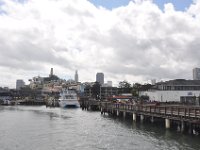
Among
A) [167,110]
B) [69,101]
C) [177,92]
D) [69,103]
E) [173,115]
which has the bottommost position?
[173,115]

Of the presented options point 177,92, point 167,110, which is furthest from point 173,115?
point 177,92

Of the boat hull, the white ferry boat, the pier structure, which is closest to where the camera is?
the pier structure

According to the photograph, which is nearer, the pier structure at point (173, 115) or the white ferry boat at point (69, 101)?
the pier structure at point (173, 115)

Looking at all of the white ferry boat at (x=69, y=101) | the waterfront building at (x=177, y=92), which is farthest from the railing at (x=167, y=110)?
the white ferry boat at (x=69, y=101)

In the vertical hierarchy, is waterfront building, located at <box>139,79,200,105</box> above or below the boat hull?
above

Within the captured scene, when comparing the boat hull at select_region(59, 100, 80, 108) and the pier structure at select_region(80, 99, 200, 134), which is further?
the boat hull at select_region(59, 100, 80, 108)

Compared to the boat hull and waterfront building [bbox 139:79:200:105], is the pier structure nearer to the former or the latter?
waterfront building [bbox 139:79:200:105]

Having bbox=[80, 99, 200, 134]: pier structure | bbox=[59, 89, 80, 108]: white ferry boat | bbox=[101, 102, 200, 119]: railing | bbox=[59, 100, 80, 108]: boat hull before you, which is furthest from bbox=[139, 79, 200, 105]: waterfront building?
bbox=[80, 99, 200, 134]: pier structure

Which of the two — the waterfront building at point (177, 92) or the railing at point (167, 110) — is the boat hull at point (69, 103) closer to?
the waterfront building at point (177, 92)

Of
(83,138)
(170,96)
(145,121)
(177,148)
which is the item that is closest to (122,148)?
(177,148)

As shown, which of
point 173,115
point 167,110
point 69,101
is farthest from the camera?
point 69,101

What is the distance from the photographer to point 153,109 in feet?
174

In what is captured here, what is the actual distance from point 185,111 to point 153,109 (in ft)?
37.6

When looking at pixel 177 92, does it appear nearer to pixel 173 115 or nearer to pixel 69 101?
pixel 69 101
